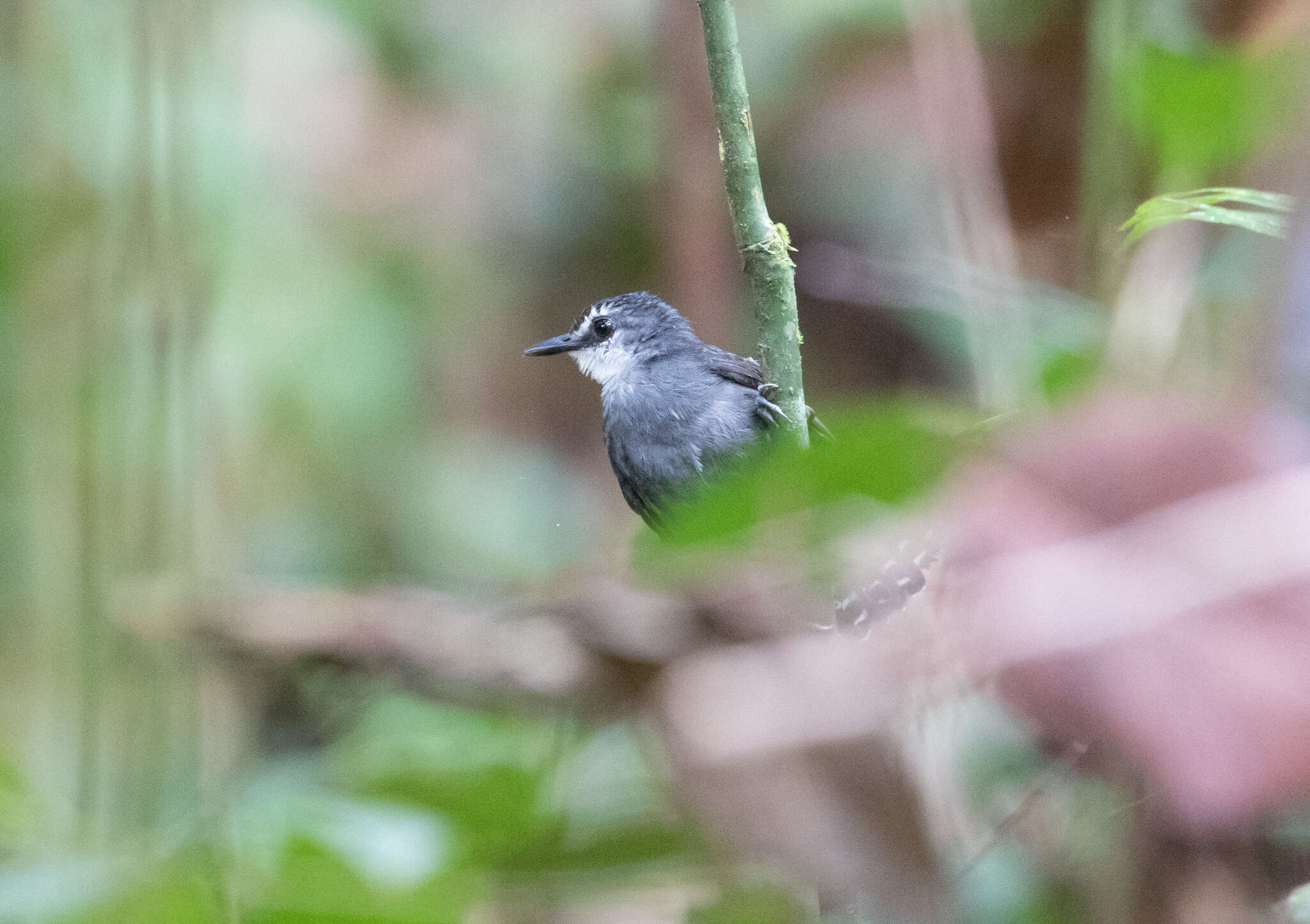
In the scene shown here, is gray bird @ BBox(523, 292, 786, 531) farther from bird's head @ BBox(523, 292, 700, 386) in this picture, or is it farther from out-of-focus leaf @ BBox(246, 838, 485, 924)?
out-of-focus leaf @ BBox(246, 838, 485, 924)

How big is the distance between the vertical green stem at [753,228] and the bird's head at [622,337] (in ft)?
4.79

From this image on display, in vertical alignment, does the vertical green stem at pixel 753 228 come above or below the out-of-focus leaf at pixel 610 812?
above

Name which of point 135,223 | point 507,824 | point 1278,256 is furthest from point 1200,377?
point 135,223

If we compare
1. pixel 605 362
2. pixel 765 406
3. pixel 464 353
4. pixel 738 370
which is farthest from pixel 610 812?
pixel 464 353

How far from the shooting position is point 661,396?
9.96 ft

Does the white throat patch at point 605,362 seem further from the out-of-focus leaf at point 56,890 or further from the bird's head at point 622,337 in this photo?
the out-of-focus leaf at point 56,890

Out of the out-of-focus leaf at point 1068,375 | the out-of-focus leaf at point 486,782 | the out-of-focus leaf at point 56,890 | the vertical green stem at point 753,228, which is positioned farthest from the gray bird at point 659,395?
the out-of-focus leaf at point 1068,375

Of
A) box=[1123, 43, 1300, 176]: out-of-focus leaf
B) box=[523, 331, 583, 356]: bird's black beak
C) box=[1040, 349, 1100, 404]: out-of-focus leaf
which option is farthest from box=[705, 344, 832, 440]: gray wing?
box=[1040, 349, 1100, 404]: out-of-focus leaf

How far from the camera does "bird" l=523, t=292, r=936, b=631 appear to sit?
2.84 metres

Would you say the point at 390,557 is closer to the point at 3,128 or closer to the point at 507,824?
the point at 3,128

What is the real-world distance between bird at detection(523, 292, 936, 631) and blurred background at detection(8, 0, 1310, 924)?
0.97 feet

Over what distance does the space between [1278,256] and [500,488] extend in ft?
13.6

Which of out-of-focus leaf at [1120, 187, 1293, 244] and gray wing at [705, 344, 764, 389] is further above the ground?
out-of-focus leaf at [1120, 187, 1293, 244]

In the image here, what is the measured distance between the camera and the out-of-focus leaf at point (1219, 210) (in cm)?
55
